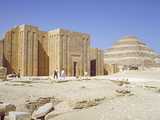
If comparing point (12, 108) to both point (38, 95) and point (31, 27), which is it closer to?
point (38, 95)

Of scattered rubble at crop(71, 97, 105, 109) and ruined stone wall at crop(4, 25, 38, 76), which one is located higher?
ruined stone wall at crop(4, 25, 38, 76)

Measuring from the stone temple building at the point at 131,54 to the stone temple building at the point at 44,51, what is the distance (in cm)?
3340

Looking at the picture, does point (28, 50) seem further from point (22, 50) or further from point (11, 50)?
point (11, 50)

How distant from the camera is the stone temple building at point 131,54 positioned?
2896 inches

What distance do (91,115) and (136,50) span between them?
226ft

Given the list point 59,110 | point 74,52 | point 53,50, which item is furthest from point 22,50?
point 59,110

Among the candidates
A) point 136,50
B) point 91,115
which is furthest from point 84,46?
point 136,50

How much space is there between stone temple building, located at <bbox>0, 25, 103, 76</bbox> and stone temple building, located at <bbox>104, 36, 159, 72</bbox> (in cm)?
3340

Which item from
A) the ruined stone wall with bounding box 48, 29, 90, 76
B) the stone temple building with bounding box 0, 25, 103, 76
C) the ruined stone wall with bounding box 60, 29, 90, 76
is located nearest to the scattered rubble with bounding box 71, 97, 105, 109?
the stone temple building with bounding box 0, 25, 103, 76

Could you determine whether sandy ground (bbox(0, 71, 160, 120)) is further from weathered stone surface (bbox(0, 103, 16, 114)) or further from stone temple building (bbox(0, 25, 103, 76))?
stone temple building (bbox(0, 25, 103, 76))

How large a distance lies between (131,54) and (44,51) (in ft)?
139

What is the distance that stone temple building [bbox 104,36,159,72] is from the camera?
73569 millimetres

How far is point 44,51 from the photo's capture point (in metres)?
37.5

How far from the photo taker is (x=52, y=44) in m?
37.3
